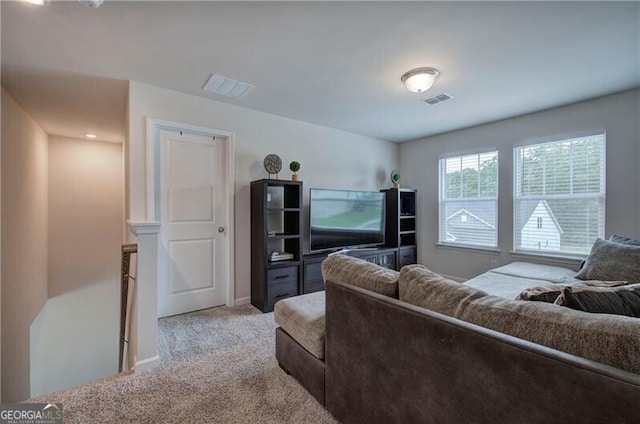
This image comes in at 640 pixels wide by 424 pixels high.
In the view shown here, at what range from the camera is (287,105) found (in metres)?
3.33

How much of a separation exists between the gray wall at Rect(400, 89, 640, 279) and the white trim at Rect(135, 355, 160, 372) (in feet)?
13.4

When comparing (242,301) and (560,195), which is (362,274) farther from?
(560,195)

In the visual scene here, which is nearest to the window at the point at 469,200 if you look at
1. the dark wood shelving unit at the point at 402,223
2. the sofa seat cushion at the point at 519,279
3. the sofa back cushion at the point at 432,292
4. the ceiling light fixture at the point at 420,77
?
the dark wood shelving unit at the point at 402,223

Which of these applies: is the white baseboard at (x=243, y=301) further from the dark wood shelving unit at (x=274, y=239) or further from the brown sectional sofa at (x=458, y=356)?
the brown sectional sofa at (x=458, y=356)

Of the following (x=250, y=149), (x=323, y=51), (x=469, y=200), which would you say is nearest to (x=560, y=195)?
(x=469, y=200)

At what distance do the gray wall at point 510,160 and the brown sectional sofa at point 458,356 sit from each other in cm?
328

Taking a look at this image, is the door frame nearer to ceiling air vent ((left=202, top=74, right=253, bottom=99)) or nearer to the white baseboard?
the white baseboard

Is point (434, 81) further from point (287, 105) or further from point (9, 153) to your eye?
point (9, 153)

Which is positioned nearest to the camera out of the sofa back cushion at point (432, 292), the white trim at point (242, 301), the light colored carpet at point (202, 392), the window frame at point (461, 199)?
the sofa back cushion at point (432, 292)

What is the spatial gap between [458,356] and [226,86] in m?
2.95

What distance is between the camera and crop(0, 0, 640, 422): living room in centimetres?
185

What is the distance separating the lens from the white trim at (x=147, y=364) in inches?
77.9

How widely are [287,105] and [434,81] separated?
1.63m

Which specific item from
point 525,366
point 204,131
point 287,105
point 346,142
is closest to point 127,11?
point 204,131
